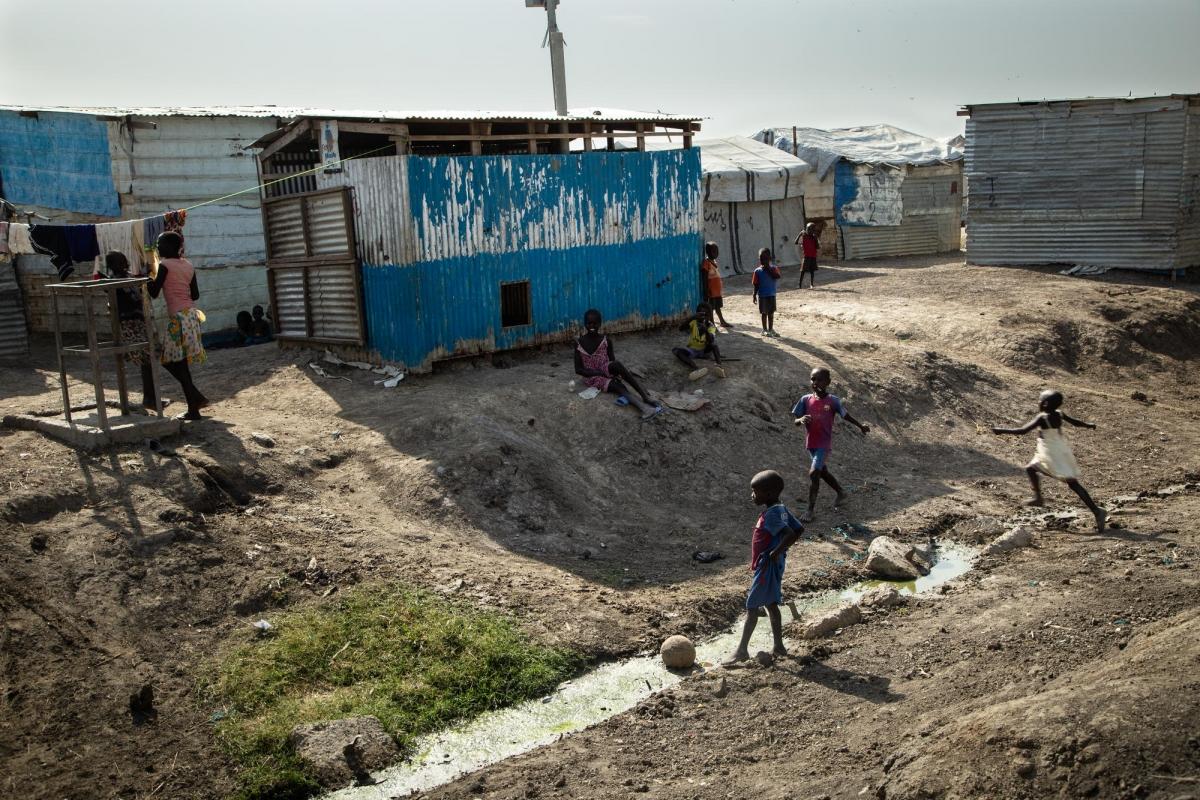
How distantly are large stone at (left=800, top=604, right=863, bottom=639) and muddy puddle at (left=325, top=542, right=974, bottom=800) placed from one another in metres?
0.16

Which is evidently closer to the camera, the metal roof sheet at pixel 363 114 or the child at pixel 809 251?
the metal roof sheet at pixel 363 114

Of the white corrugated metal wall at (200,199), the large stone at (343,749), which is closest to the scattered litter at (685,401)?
the large stone at (343,749)

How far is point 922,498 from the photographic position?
1056cm

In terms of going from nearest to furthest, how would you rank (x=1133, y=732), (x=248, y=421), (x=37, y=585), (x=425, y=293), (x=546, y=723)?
(x=1133, y=732), (x=546, y=723), (x=37, y=585), (x=248, y=421), (x=425, y=293)

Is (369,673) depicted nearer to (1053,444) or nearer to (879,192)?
(1053,444)

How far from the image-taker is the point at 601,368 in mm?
11742

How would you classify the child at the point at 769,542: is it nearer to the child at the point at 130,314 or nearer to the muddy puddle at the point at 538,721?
the muddy puddle at the point at 538,721

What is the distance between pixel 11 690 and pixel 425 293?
661cm

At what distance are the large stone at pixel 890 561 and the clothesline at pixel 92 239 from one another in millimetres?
7152

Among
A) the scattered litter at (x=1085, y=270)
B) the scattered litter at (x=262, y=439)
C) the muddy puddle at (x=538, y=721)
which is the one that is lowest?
the muddy puddle at (x=538, y=721)

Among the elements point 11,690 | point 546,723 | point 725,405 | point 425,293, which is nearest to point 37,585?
point 11,690

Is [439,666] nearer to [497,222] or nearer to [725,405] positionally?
[725,405]

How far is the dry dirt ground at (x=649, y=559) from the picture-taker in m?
5.46

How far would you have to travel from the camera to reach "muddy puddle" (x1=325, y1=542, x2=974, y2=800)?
5902 millimetres
